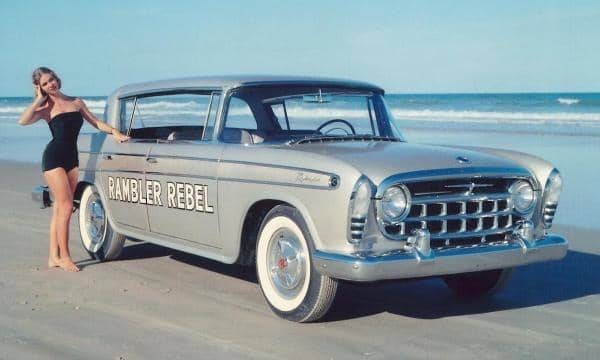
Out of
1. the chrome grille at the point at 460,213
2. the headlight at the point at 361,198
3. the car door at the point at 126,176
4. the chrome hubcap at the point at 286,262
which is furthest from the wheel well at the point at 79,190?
the chrome grille at the point at 460,213

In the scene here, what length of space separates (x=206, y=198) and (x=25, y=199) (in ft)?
23.6

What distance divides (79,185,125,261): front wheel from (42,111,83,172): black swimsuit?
67 centimetres

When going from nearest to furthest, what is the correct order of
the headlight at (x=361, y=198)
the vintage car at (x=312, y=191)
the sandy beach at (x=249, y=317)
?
the sandy beach at (x=249, y=317), the headlight at (x=361, y=198), the vintage car at (x=312, y=191)

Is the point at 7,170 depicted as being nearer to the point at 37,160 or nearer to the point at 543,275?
the point at 37,160

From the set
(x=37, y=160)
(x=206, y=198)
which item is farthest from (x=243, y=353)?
(x=37, y=160)

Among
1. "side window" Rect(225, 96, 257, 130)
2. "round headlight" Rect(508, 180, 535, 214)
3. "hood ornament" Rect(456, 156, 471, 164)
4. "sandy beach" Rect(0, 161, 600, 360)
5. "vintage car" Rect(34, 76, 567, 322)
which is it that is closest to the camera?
"sandy beach" Rect(0, 161, 600, 360)

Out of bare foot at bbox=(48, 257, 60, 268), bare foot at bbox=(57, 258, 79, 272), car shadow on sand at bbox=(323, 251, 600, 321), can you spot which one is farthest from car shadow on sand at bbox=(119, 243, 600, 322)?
bare foot at bbox=(48, 257, 60, 268)

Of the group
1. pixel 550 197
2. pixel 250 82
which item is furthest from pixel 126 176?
pixel 550 197

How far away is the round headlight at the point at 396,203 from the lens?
5105 millimetres

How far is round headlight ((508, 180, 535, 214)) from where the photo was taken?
18.6ft

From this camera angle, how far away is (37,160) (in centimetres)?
1914

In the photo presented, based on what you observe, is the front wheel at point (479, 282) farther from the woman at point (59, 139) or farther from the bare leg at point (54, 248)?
the bare leg at point (54, 248)

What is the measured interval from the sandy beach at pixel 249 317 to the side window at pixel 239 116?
129 cm

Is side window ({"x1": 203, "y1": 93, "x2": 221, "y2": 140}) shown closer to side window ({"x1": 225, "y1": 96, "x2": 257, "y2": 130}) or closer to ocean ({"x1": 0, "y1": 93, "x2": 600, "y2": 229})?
side window ({"x1": 225, "y1": 96, "x2": 257, "y2": 130})
